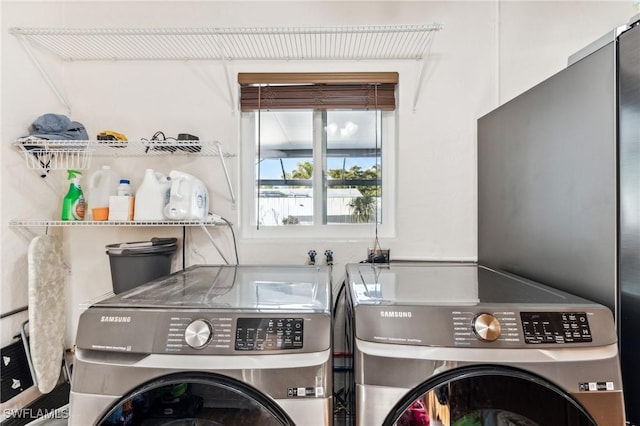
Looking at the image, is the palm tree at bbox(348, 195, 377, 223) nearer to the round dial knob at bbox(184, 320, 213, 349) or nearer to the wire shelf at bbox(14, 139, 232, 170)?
the wire shelf at bbox(14, 139, 232, 170)

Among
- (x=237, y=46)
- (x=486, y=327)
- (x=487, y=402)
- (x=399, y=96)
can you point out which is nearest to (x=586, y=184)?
(x=486, y=327)

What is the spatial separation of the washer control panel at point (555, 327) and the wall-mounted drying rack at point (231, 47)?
1.18 meters

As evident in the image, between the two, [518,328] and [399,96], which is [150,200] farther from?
[518,328]

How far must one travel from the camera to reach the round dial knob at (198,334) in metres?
0.75

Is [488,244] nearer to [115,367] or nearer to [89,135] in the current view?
[115,367]

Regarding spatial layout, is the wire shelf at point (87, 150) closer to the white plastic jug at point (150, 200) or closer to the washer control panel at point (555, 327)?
the white plastic jug at point (150, 200)

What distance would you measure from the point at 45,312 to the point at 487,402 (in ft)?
5.94

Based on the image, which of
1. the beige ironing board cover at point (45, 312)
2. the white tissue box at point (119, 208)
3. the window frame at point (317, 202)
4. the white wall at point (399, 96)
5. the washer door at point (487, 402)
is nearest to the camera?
the washer door at point (487, 402)

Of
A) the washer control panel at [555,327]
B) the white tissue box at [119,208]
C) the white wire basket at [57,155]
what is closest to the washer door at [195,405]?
the washer control panel at [555,327]

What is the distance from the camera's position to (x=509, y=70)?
1.58 meters

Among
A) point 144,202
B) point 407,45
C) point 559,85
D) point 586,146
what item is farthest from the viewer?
point 407,45

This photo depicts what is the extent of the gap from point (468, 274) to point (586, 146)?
612 millimetres

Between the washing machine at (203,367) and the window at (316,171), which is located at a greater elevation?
the window at (316,171)

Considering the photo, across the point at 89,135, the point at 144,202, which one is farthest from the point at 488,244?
the point at 89,135
